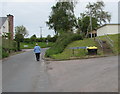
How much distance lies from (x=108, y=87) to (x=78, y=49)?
44.7ft

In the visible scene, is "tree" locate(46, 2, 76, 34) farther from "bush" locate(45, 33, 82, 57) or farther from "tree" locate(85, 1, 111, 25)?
"bush" locate(45, 33, 82, 57)

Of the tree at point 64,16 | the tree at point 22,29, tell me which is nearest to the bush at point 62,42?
the tree at point 64,16

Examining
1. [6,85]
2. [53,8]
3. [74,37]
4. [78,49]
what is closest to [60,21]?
[53,8]

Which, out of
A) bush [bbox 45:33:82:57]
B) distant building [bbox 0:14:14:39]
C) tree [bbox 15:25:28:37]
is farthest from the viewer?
→ tree [bbox 15:25:28:37]

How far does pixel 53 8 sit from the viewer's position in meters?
66.1

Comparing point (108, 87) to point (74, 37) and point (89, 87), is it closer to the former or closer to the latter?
point (89, 87)

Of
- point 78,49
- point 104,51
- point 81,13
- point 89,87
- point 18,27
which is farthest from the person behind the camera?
point 18,27

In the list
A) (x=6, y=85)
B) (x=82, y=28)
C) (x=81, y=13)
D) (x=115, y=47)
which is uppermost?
(x=81, y=13)

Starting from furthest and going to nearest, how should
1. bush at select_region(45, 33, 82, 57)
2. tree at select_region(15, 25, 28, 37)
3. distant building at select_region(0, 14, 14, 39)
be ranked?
tree at select_region(15, 25, 28, 37), distant building at select_region(0, 14, 14, 39), bush at select_region(45, 33, 82, 57)

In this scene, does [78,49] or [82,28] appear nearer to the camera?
[78,49]

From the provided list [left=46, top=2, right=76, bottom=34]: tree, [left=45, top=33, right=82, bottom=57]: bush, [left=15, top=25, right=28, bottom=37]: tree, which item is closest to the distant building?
[left=46, top=2, right=76, bottom=34]: tree

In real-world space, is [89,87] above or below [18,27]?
below

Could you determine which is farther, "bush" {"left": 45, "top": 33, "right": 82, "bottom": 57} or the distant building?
the distant building

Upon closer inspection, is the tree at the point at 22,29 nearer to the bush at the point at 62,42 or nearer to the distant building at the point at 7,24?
the distant building at the point at 7,24
